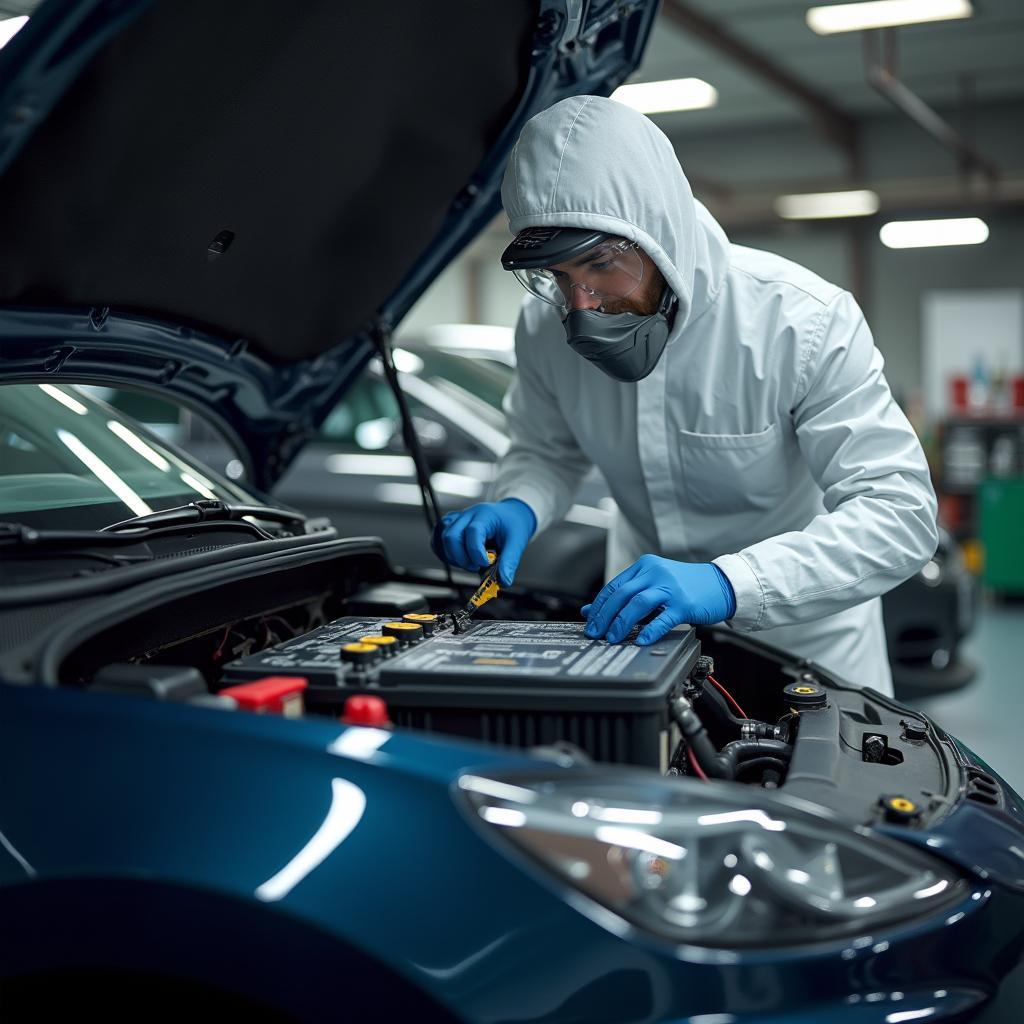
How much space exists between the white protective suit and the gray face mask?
0.05 metres

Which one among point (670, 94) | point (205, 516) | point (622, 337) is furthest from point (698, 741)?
point (670, 94)

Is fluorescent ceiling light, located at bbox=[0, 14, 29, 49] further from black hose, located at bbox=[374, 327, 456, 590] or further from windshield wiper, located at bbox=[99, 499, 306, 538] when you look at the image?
black hose, located at bbox=[374, 327, 456, 590]

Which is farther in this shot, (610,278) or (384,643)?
(610,278)

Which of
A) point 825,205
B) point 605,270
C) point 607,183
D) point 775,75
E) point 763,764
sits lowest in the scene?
point 763,764

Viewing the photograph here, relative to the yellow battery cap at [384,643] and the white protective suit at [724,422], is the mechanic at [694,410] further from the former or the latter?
the yellow battery cap at [384,643]

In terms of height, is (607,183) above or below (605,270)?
above

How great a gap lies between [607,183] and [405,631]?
0.77 m

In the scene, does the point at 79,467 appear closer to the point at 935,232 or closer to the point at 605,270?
the point at 605,270

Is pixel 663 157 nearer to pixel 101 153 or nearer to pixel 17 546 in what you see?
pixel 101 153

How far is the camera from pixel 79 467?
192cm

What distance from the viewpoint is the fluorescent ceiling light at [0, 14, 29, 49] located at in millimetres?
1226

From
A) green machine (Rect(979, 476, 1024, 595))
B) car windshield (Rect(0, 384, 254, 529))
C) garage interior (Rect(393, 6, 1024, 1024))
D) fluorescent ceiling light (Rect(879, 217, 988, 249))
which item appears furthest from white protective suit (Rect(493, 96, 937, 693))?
fluorescent ceiling light (Rect(879, 217, 988, 249))

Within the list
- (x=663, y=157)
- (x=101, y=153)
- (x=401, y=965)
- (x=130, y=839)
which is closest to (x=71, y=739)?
(x=130, y=839)

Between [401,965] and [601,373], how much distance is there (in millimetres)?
1364
